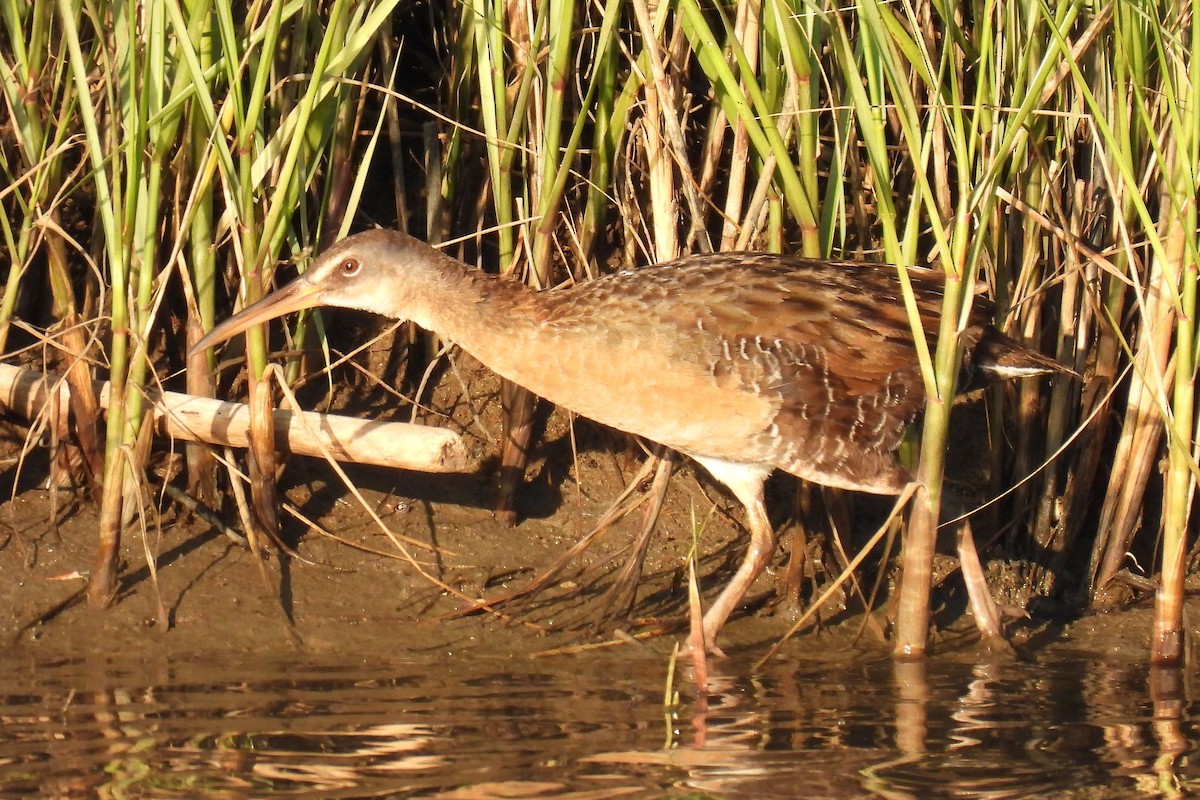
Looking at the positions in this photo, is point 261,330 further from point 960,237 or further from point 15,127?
point 960,237

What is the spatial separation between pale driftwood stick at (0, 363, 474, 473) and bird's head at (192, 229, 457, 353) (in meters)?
0.24

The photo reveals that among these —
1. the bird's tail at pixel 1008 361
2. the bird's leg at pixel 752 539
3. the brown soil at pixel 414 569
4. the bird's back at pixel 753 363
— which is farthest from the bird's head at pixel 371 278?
the bird's tail at pixel 1008 361

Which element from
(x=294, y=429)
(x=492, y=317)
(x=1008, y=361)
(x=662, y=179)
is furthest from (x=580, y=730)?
(x=662, y=179)

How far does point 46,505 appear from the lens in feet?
16.1

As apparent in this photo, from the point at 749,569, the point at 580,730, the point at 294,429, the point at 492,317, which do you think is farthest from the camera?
the point at 749,569

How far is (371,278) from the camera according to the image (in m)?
4.59

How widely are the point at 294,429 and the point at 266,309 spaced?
0.44 meters

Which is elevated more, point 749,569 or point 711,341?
point 711,341

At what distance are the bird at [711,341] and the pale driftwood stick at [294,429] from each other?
10.4 inches

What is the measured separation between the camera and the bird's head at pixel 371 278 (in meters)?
4.52

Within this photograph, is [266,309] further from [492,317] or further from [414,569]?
[414,569]

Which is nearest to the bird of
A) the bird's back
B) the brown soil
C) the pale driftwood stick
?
the bird's back

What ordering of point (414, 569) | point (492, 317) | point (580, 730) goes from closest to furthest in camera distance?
point (580, 730)
point (492, 317)
point (414, 569)

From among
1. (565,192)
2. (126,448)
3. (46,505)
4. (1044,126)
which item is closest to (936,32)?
(1044,126)
